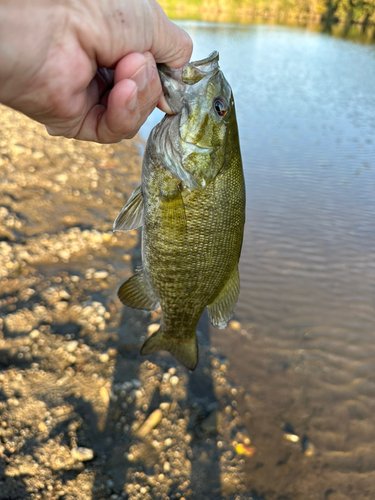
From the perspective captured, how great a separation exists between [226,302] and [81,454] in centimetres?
184

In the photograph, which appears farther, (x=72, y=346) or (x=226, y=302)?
(x=72, y=346)

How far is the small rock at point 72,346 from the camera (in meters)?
3.93

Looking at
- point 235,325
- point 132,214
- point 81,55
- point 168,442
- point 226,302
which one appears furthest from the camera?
point 235,325

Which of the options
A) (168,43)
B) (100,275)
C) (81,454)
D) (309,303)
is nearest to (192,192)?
(168,43)

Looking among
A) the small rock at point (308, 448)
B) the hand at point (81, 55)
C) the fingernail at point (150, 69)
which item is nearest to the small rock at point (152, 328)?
the small rock at point (308, 448)

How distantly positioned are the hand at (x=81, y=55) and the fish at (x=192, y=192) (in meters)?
0.17

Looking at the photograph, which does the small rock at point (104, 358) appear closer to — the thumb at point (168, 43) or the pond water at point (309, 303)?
the pond water at point (309, 303)

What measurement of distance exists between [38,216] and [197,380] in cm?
363

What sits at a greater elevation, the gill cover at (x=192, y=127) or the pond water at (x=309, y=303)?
the gill cover at (x=192, y=127)

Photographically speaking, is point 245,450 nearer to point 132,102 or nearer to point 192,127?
point 192,127

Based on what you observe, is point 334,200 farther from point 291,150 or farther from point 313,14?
point 313,14

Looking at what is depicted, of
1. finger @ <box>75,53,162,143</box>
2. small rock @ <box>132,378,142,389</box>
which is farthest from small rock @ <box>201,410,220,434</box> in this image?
finger @ <box>75,53,162,143</box>

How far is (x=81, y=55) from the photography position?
70.8 inches

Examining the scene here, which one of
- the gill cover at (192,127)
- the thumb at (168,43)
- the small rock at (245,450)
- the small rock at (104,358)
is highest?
the thumb at (168,43)
